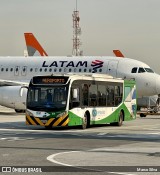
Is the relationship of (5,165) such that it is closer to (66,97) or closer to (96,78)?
(66,97)

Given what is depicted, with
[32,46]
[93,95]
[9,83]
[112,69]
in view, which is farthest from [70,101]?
[32,46]

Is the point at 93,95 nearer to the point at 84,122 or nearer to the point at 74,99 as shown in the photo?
the point at 84,122

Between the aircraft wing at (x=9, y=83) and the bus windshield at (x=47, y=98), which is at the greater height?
the aircraft wing at (x=9, y=83)

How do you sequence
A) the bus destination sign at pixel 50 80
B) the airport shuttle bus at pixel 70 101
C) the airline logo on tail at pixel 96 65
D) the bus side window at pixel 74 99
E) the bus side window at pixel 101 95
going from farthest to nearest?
the airline logo on tail at pixel 96 65
the bus side window at pixel 101 95
the bus destination sign at pixel 50 80
the bus side window at pixel 74 99
the airport shuttle bus at pixel 70 101

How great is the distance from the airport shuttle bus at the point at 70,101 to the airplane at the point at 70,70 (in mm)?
11860

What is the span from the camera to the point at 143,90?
45281 millimetres

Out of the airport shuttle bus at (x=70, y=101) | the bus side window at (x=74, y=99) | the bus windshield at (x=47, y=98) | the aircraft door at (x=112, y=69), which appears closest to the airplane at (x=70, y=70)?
the aircraft door at (x=112, y=69)

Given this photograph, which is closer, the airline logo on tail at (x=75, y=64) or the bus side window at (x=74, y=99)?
the bus side window at (x=74, y=99)

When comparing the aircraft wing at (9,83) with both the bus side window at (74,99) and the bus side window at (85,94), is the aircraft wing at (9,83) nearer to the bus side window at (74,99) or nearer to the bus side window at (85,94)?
the bus side window at (85,94)

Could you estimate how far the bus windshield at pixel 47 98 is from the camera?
2917 centimetres

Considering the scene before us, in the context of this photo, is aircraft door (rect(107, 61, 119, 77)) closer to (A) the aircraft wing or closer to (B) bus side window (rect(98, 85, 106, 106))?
(A) the aircraft wing

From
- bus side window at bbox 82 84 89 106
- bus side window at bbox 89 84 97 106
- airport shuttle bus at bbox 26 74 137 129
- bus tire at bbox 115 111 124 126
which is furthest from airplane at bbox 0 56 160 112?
bus side window at bbox 82 84 89 106

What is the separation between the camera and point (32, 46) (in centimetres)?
8894

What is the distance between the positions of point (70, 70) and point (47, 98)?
56.9 ft
